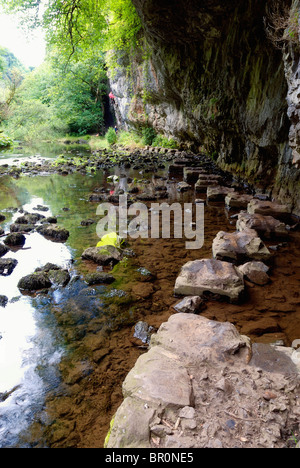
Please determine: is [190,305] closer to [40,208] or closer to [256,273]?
[256,273]

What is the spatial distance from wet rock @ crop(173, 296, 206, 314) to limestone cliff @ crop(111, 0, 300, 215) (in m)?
2.90

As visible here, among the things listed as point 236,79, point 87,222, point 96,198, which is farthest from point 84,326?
point 236,79

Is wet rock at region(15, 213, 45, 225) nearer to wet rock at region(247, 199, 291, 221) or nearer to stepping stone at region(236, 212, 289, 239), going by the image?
stepping stone at region(236, 212, 289, 239)

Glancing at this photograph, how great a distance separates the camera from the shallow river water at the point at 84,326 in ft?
6.81

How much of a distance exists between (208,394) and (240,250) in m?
2.83

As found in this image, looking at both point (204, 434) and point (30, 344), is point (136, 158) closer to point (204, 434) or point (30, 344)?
point (30, 344)

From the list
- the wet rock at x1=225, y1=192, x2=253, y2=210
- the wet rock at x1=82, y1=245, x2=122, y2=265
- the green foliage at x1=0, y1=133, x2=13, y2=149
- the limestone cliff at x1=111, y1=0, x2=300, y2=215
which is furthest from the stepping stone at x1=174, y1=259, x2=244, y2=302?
the green foliage at x1=0, y1=133, x2=13, y2=149

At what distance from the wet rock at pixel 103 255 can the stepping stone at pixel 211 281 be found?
1268mm

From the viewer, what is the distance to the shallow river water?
81.7 inches

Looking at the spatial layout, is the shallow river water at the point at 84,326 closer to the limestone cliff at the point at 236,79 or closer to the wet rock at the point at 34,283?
the wet rock at the point at 34,283

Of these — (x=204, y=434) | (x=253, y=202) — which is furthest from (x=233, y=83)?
(x=204, y=434)

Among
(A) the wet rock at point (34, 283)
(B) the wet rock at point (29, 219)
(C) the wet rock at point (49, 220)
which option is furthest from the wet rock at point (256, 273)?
(B) the wet rock at point (29, 219)

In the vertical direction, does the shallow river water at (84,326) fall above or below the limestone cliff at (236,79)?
below

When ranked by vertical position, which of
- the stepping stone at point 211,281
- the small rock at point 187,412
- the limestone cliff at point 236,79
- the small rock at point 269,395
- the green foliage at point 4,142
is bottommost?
the stepping stone at point 211,281
